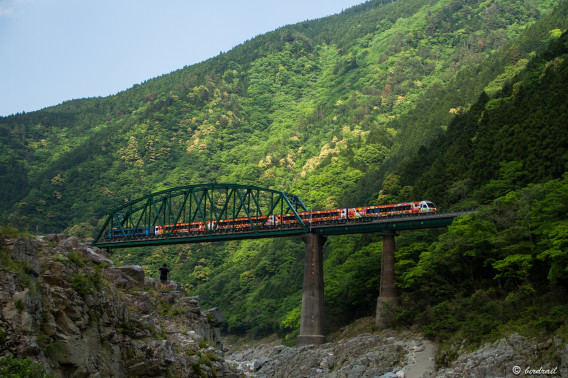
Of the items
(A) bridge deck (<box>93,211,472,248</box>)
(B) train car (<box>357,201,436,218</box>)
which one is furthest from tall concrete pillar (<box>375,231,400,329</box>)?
(B) train car (<box>357,201,436,218</box>)

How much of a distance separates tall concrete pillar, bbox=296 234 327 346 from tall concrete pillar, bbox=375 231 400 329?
8702 millimetres

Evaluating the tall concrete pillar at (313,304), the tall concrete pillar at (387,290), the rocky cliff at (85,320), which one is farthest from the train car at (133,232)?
the rocky cliff at (85,320)

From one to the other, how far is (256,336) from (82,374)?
111 m

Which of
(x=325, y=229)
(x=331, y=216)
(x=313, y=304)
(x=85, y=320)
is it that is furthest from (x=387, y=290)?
(x=85, y=320)

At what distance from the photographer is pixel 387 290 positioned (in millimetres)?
82375

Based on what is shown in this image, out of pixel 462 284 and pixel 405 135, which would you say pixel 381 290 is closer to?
pixel 462 284

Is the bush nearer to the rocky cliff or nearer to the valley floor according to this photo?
the rocky cliff

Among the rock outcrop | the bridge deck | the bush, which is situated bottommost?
the rock outcrop

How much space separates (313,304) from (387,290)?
10.4m

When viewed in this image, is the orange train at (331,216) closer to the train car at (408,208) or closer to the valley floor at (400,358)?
the train car at (408,208)

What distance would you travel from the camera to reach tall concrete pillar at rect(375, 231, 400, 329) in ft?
261

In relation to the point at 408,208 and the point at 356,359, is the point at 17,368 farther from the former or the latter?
the point at 408,208

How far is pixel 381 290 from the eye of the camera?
272ft

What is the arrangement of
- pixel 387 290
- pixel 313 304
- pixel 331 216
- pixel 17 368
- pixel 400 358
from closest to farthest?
pixel 17 368 < pixel 400 358 < pixel 387 290 < pixel 313 304 < pixel 331 216
